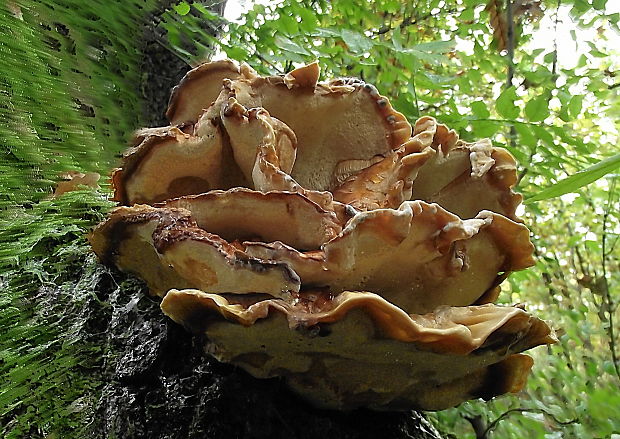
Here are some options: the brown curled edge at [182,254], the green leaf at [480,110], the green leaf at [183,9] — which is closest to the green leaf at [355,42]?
the green leaf at [480,110]

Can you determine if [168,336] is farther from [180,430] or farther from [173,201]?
[173,201]

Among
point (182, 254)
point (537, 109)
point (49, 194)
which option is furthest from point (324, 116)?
point (537, 109)

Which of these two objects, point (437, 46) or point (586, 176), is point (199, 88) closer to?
point (586, 176)

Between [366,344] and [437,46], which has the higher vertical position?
[437,46]

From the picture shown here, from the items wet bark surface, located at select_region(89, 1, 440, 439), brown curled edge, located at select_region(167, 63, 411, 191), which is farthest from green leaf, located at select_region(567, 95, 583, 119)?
wet bark surface, located at select_region(89, 1, 440, 439)

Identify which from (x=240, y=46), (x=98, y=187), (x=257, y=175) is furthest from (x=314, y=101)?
(x=240, y=46)

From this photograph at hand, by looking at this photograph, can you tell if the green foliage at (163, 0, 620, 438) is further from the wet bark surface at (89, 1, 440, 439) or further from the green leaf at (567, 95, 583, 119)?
the wet bark surface at (89, 1, 440, 439)
